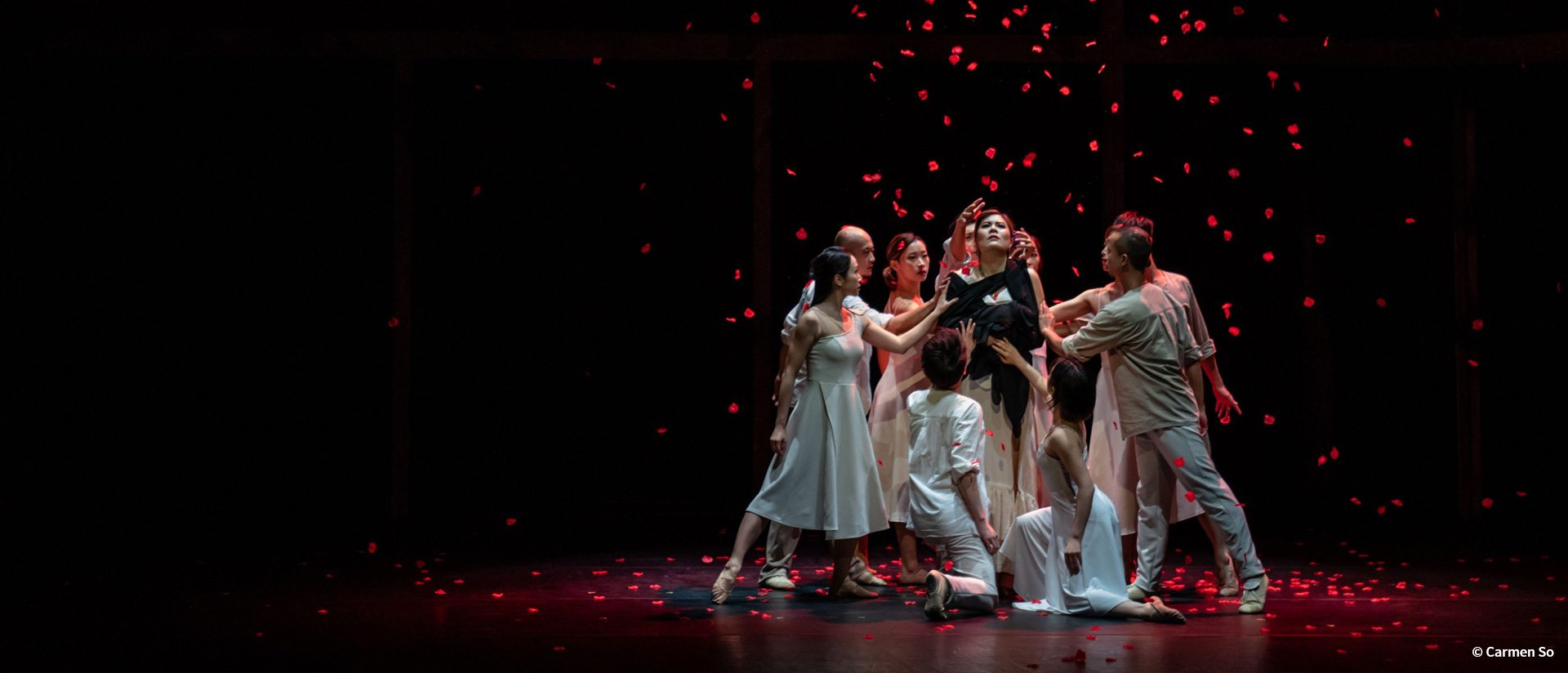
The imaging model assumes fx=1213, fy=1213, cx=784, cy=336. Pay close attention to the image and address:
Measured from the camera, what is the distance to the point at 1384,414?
6355 millimetres

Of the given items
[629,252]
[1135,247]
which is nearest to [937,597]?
[1135,247]

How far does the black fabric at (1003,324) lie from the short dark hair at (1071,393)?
0.54 m

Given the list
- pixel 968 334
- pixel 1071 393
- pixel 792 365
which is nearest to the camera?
pixel 1071 393

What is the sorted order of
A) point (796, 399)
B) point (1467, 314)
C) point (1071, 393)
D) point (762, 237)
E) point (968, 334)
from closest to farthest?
point (1071, 393)
point (796, 399)
point (968, 334)
point (1467, 314)
point (762, 237)

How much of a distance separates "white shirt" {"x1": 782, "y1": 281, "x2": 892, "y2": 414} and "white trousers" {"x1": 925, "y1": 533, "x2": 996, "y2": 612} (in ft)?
2.13

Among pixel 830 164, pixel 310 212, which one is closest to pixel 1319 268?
pixel 830 164

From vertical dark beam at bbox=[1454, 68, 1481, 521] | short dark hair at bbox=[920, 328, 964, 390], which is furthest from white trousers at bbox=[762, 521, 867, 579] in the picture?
vertical dark beam at bbox=[1454, 68, 1481, 521]

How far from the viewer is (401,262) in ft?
20.4

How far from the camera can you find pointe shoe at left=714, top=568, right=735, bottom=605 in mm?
3951

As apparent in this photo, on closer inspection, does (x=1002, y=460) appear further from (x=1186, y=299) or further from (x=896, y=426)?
(x=1186, y=299)

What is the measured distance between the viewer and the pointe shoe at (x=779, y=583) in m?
4.28

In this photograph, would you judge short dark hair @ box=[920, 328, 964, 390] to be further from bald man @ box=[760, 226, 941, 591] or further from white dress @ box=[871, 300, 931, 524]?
white dress @ box=[871, 300, 931, 524]

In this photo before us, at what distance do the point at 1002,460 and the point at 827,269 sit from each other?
3.15ft

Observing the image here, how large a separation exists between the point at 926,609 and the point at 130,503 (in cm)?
451
